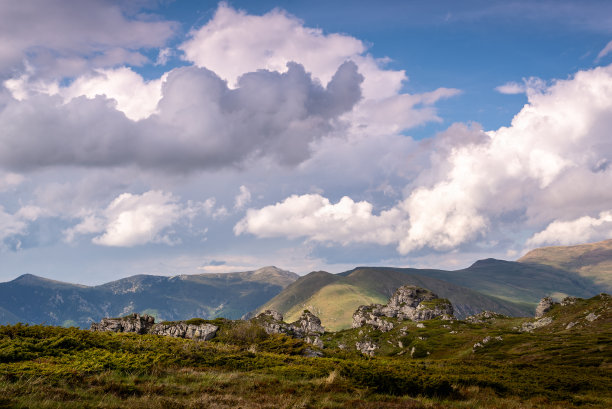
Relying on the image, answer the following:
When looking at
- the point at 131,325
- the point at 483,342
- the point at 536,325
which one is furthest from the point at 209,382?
the point at 536,325

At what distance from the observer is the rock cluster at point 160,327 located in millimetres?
80625

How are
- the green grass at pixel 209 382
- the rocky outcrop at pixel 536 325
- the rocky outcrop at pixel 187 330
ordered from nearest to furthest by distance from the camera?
the green grass at pixel 209 382 < the rocky outcrop at pixel 187 330 < the rocky outcrop at pixel 536 325

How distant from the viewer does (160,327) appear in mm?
90125

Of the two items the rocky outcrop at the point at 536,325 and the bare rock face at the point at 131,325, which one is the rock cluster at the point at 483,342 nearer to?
the rocky outcrop at the point at 536,325

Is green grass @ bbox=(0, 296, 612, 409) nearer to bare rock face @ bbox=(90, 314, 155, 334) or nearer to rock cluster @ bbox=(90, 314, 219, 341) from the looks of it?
rock cluster @ bbox=(90, 314, 219, 341)

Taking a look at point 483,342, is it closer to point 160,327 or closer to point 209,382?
point 160,327

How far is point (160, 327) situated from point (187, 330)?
937 centimetres

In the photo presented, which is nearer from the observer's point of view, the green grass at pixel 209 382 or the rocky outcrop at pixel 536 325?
the green grass at pixel 209 382

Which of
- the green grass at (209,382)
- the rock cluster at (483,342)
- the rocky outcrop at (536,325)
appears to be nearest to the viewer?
the green grass at (209,382)

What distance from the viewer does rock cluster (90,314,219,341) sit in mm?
80625

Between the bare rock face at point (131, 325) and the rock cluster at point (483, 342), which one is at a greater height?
the bare rock face at point (131, 325)

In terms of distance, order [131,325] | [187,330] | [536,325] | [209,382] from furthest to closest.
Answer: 1. [536,325]
2. [131,325]
3. [187,330]
4. [209,382]

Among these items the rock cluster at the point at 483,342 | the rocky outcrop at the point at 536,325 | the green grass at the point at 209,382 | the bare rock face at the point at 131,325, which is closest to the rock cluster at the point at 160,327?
the bare rock face at the point at 131,325

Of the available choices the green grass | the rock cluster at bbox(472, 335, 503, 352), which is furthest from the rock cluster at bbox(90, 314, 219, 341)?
the rock cluster at bbox(472, 335, 503, 352)
